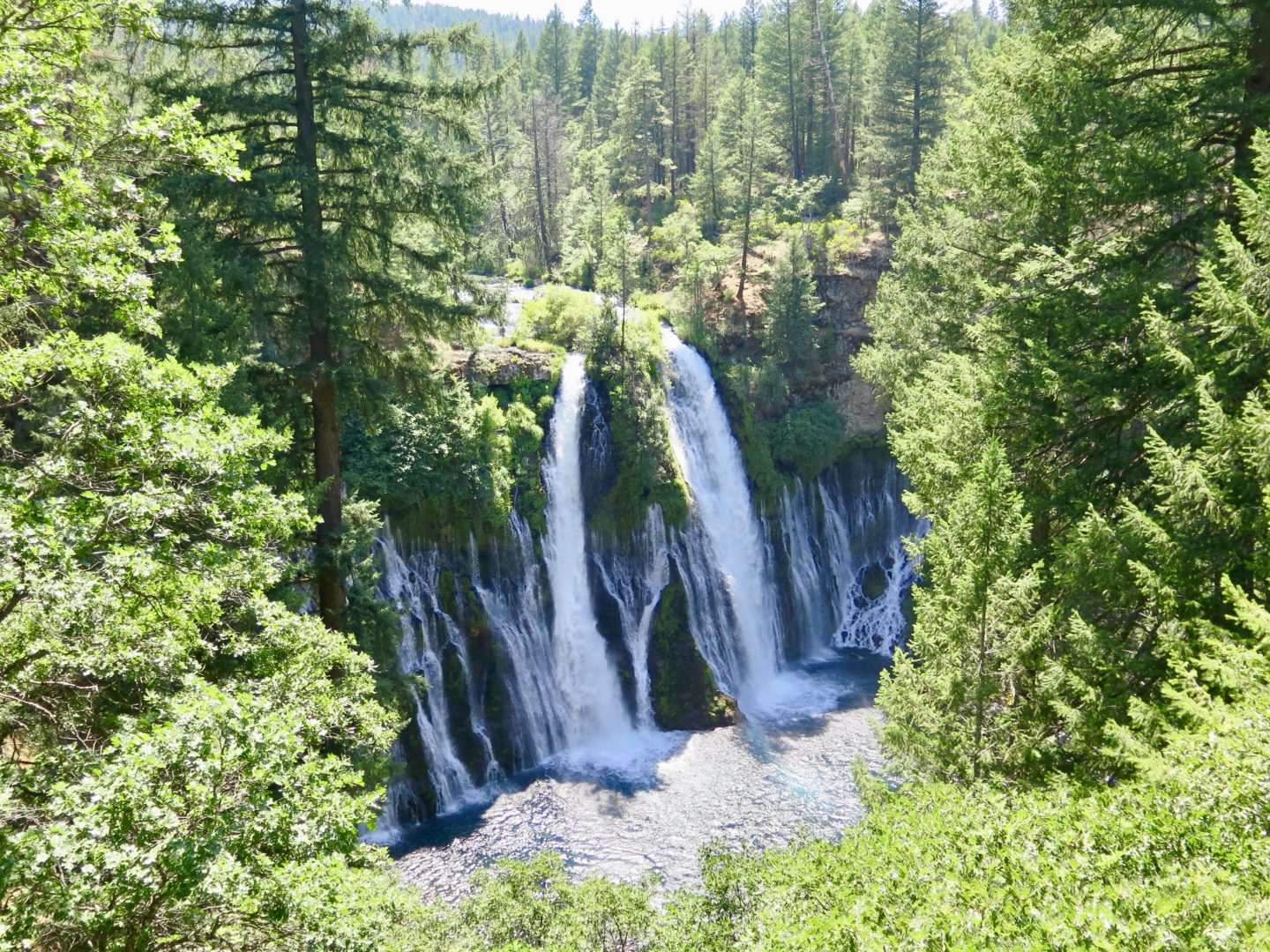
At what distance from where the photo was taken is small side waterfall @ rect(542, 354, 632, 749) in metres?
21.5

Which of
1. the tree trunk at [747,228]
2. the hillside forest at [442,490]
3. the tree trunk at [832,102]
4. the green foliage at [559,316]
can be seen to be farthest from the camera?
the tree trunk at [832,102]

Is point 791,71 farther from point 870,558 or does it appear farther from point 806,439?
point 870,558

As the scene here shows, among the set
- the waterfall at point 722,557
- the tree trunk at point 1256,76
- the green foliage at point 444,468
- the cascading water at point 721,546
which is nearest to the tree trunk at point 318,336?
the green foliage at point 444,468

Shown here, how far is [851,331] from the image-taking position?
1280 inches

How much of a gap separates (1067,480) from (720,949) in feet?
24.3

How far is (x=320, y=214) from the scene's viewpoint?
36.4ft

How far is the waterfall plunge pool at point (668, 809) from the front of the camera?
16141mm

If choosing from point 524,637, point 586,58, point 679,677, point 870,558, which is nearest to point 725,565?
point 679,677

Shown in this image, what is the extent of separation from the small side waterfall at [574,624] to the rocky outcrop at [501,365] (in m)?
2.02

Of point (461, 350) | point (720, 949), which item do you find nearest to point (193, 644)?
point (720, 949)

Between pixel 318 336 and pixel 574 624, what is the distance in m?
13.2

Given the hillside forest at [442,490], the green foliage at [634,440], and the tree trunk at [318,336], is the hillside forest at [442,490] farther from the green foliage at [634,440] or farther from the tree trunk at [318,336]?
the green foliage at [634,440]

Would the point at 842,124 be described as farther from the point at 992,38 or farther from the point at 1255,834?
the point at 1255,834

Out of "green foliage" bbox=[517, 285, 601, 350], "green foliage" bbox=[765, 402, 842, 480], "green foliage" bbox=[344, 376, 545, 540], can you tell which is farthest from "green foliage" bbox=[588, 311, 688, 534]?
"green foliage" bbox=[765, 402, 842, 480]
